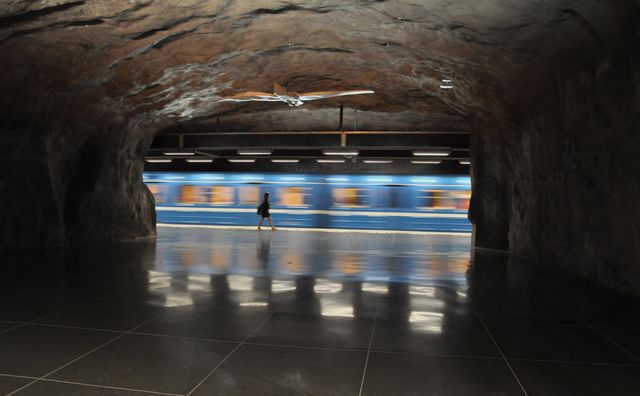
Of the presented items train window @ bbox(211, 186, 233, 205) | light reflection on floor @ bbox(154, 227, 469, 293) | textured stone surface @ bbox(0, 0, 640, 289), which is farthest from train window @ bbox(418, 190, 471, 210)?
train window @ bbox(211, 186, 233, 205)

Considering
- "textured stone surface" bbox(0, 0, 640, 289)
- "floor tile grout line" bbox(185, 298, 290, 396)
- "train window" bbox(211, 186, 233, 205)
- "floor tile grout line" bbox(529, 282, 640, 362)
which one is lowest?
"floor tile grout line" bbox(529, 282, 640, 362)

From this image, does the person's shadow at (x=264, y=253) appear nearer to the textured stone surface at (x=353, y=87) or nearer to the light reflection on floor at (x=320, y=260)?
the light reflection on floor at (x=320, y=260)

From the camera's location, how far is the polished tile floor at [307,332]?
2635 millimetres

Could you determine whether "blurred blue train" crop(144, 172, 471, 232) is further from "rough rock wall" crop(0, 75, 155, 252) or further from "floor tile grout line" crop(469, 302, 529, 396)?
"floor tile grout line" crop(469, 302, 529, 396)

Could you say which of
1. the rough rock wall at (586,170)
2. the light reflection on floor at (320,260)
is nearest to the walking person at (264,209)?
the light reflection on floor at (320,260)

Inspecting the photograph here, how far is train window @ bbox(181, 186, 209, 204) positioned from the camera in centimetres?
1627

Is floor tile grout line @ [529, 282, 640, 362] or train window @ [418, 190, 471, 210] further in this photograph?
train window @ [418, 190, 471, 210]

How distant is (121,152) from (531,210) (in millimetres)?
9731

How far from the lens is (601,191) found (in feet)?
18.4

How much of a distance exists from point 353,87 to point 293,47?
9.37 ft

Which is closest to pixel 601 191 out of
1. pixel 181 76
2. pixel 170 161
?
pixel 181 76

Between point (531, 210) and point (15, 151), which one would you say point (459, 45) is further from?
point (15, 151)

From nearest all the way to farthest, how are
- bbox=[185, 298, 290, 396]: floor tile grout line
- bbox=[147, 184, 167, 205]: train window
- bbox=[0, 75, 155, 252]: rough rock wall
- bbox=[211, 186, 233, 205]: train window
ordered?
bbox=[185, 298, 290, 396]: floor tile grout line < bbox=[0, 75, 155, 252]: rough rock wall < bbox=[211, 186, 233, 205]: train window < bbox=[147, 184, 167, 205]: train window

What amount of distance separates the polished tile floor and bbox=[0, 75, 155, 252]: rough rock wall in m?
1.91
